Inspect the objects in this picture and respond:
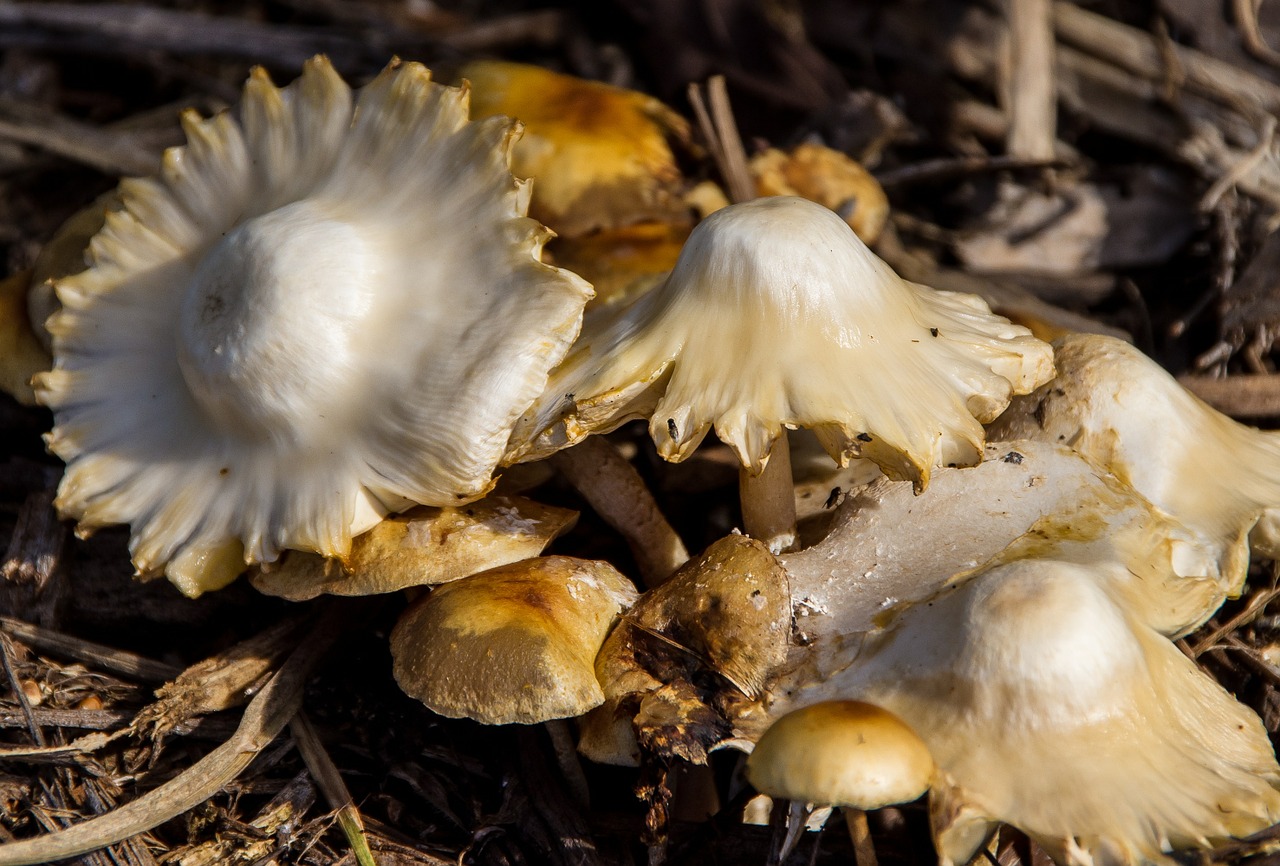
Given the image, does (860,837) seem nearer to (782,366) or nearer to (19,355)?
(782,366)

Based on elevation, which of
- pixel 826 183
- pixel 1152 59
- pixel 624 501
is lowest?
pixel 624 501

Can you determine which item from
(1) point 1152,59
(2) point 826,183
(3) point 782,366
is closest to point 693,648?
(3) point 782,366

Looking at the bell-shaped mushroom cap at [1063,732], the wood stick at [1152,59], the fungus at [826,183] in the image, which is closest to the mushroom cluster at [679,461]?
the bell-shaped mushroom cap at [1063,732]

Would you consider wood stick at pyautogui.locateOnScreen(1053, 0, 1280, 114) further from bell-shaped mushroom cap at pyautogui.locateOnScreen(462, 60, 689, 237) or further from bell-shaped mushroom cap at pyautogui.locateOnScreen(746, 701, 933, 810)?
bell-shaped mushroom cap at pyautogui.locateOnScreen(746, 701, 933, 810)

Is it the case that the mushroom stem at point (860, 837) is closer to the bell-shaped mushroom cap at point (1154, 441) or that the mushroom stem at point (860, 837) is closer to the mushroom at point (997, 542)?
the mushroom at point (997, 542)

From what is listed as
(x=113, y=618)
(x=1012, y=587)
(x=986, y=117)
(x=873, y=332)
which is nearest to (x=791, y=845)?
(x=1012, y=587)

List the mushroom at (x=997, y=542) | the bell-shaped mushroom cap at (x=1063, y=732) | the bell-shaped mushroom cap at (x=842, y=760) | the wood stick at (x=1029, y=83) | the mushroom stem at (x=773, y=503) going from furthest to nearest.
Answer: the wood stick at (x=1029, y=83) < the mushroom stem at (x=773, y=503) < the mushroom at (x=997, y=542) < the bell-shaped mushroom cap at (x=1063, y=732) < the bell-shaped mushroom cap at (x=842, y=760)
